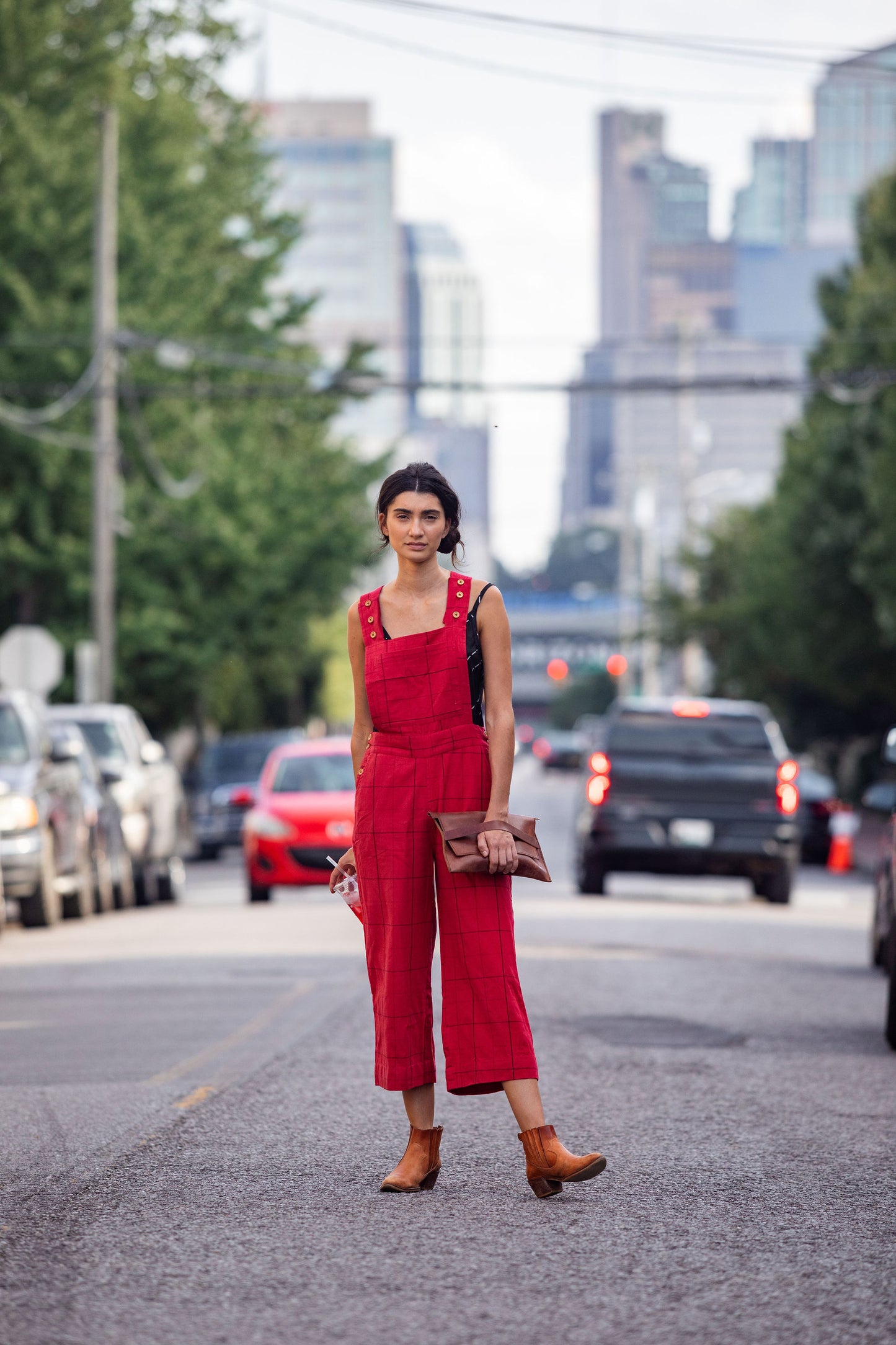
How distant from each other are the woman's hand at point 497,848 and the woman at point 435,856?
2 centimetres

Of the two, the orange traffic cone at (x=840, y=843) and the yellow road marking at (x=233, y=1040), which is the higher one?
the yellow road marking at (x=233, y=1040)

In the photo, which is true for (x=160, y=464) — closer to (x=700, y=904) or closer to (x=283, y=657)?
(x=283, y=657)

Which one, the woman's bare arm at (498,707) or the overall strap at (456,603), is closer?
the woman's bare arm at (498,707)

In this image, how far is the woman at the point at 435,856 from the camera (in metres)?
6.41

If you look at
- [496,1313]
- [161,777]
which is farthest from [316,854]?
[496,1313]

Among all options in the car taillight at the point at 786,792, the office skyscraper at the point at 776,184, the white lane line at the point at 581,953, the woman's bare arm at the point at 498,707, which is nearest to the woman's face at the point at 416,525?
the woman's bare arm at the point at 498,707

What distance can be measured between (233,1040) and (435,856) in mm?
4052

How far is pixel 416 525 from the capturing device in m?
6.57

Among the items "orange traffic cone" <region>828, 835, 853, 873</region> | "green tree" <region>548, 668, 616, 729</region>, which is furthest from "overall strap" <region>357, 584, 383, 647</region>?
"green tree" <region>548, 668, 616, 729</region>

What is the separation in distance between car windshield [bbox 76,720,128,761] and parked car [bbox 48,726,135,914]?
88 centimetres

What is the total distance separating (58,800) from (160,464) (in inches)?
810

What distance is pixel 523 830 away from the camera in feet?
21.2

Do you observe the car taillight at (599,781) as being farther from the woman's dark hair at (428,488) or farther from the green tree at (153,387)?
the woman's dark hair at (428,488)

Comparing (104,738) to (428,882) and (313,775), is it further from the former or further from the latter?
(428,882)
